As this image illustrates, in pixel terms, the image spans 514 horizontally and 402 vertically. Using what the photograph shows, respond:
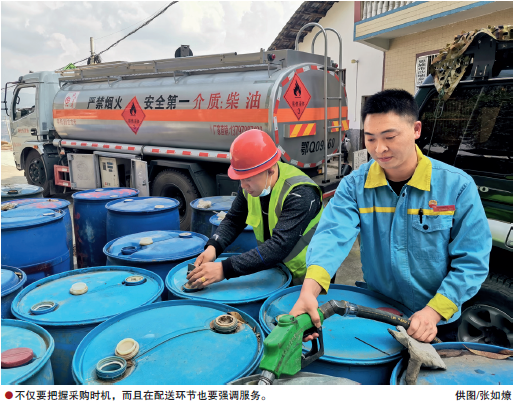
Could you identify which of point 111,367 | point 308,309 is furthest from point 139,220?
point 308,309

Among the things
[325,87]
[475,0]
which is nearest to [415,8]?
[475,0]

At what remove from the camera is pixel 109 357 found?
149 cm

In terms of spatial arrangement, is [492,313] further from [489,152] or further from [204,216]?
[204,216]

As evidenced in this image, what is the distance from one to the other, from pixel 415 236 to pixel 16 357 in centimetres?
172

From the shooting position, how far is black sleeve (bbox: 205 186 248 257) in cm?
263

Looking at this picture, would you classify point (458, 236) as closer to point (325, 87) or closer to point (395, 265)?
point (395, 265)

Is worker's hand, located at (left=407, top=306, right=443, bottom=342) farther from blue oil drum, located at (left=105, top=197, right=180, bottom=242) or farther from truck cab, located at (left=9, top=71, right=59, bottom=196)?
truck cab, located at (left=9, top=71, right=59, bottom=196)

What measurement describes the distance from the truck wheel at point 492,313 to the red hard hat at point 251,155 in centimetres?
180

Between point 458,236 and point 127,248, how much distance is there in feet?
6.87

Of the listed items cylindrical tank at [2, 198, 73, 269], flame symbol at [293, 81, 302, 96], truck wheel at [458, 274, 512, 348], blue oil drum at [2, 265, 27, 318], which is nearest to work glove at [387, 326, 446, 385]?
truck wheel at [458, 274, 512, 348]

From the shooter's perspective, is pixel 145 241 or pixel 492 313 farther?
pixel 145 241

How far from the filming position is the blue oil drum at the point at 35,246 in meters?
2.73

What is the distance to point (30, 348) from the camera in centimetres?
156

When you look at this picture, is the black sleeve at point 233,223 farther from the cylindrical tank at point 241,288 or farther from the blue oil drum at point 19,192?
the blue oil drum at point 19,192
